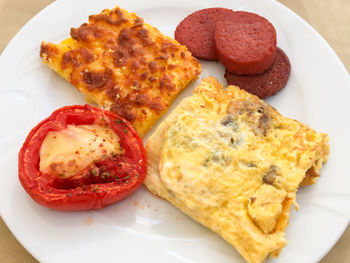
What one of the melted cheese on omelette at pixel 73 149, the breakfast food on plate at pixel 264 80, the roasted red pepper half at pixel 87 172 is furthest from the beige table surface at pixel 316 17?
the melted cheese on omelette at pixel 73 149

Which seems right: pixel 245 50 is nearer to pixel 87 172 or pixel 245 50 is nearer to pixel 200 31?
pixel 200 31

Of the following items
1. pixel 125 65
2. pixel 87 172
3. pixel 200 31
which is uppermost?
pixel 200 31

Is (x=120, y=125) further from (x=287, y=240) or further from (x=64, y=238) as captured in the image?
(x=287, y=240)

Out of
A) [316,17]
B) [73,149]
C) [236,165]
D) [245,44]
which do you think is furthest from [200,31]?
[316,17]

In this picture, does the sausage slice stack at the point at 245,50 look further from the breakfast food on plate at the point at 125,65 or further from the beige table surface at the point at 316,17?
the beige table surface at the point at 316,17

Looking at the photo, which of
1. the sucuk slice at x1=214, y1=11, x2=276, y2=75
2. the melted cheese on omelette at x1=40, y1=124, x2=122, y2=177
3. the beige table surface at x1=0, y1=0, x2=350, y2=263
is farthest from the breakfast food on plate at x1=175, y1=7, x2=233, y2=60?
the beige table surface at x1=0, y1=0, x2=350, y2=263

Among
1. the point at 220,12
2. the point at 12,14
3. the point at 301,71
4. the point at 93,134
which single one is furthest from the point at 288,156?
the point at 12,14
